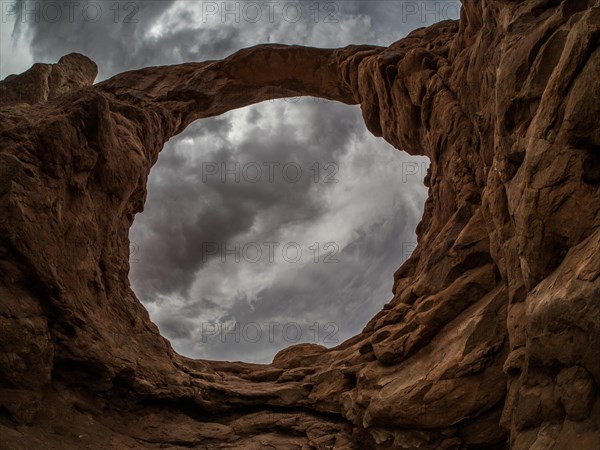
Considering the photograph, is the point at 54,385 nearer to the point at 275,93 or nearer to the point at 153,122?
the point at 153,122

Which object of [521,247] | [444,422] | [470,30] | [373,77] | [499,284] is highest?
[373,77]

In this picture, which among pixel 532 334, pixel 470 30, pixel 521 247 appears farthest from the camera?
pixel 470 30

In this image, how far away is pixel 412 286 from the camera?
17.2 meters

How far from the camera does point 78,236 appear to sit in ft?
51.2

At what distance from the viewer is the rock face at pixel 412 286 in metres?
8.55

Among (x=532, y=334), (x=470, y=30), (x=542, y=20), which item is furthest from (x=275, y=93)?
(x=532, y=334)

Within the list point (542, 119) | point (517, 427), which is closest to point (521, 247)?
point (542, 119)

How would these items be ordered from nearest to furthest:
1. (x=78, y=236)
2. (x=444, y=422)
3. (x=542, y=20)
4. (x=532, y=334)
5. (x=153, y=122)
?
(x=532, y=334) < (x=542, y=20) < (x=444, y=422) < (x=78, y=236) < (x=153, y=122)

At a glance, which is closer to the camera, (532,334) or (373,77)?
(532,334)

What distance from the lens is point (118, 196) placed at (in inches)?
709

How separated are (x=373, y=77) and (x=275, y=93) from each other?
8.28m

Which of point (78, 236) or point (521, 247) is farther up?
point (78, 236)

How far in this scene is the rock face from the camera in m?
8.55

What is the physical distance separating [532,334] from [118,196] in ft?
51.6
